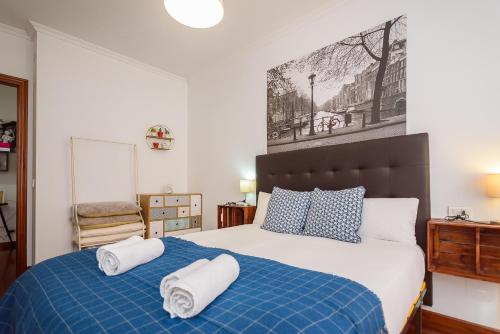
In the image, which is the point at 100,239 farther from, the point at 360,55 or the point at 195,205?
the point at 360,55

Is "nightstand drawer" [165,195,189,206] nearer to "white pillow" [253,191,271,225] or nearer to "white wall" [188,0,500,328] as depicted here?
"white pillow" [253,191,271,225]

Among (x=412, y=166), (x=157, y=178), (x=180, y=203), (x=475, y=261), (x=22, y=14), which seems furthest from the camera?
(x=157, y=178)

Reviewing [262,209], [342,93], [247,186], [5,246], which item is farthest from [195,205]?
[5,246]

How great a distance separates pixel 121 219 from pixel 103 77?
181cm

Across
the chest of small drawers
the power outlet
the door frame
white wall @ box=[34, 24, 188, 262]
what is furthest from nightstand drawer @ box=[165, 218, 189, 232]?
the power outlet

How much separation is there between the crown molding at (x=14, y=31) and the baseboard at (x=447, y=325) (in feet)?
15.3

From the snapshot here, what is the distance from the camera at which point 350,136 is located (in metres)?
2.31

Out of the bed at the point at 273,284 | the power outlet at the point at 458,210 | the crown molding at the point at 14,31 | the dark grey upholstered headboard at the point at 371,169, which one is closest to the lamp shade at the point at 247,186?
the dark grey upholstered headboard at the point at 371,169

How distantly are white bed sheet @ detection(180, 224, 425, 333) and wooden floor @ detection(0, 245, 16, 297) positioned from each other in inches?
84.7

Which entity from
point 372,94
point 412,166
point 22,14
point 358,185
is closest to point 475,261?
point 412,166


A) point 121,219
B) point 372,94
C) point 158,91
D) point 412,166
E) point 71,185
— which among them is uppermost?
point 158,91

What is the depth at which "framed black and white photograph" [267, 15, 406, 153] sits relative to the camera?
2.07 metres

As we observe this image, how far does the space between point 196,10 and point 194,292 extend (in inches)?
63.4

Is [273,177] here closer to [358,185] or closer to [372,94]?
[358,185]
